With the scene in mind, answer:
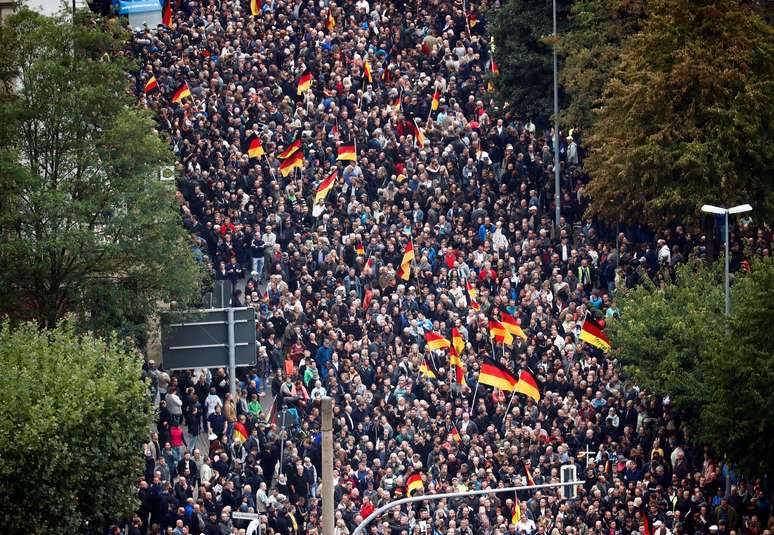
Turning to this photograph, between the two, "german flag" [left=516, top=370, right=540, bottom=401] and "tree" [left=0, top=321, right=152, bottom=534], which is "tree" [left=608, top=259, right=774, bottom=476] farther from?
"tree" [left=0, top=321, right=152, bottom=534]

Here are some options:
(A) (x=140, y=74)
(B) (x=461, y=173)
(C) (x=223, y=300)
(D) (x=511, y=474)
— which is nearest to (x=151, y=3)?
(A) (x=140, y=74)

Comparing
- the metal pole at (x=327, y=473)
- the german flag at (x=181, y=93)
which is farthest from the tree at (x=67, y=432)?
the german flag at (x=181, y=93)

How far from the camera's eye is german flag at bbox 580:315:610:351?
5394cm

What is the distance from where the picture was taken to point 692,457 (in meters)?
51.0

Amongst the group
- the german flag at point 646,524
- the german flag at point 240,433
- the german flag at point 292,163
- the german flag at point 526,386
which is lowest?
the german flag at point 646,524

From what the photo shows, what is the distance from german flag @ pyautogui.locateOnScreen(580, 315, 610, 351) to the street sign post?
8.72 m

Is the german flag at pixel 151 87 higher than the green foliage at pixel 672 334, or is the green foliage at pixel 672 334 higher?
the german flag at pixel 151 87

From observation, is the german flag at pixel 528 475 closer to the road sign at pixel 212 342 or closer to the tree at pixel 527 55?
the road sign at pixel 212 342

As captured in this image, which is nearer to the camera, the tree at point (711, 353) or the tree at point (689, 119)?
the tree at point (711, 353)

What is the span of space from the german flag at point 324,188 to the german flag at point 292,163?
134 centimetres

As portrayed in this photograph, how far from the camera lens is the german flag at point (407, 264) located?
2310 inches

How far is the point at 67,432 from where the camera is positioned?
44.1m

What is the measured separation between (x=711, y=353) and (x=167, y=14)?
30288mm

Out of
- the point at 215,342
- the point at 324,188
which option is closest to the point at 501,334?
the point at 215,342
